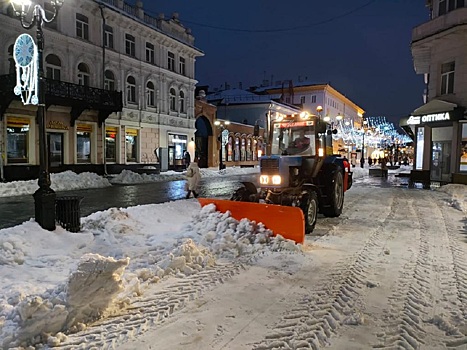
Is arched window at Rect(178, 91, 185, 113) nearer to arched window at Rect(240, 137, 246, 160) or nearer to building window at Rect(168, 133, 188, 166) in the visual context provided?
building window at Rect(168, 133, 188, 166)

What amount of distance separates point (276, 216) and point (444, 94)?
1944cm

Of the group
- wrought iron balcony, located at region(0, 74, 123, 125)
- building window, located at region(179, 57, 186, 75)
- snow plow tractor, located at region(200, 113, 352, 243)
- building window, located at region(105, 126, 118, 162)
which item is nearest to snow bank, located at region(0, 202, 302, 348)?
snow plow tractor, located at region(200, 113, 352, 243)

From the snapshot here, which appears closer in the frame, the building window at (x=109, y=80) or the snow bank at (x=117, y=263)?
the snow bank at (x=117, y=263)

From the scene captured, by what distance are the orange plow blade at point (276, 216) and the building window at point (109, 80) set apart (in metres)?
22.2

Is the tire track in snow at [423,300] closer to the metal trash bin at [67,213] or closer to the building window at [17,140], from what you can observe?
the metal trash bin at [67,213]

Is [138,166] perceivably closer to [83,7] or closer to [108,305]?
[83,7]

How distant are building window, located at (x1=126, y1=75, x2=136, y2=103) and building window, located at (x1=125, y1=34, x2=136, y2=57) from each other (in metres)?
1.88

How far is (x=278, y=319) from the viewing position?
388 centimetres

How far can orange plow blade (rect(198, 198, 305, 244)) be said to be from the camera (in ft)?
21.9

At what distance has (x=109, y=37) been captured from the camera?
26.8m

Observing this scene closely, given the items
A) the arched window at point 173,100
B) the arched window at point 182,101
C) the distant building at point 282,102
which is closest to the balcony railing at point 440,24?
the distant building at point 282,102

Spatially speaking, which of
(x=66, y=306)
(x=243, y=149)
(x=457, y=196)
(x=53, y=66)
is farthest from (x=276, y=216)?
(x=243, y=149)

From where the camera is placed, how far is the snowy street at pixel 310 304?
3.48 metres

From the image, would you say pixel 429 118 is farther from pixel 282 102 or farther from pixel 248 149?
pixel 282 102
